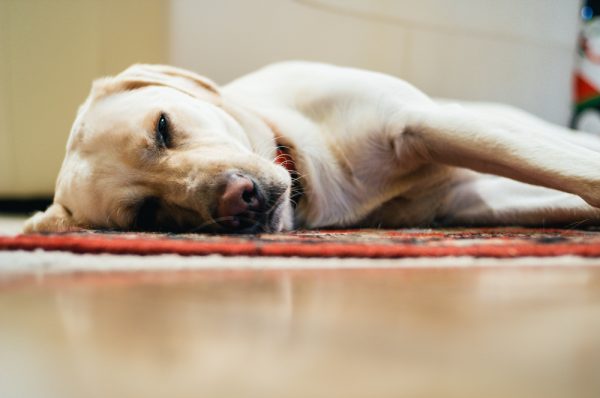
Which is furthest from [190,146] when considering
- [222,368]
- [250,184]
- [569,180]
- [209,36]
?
[209,36]

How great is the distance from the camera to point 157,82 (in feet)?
5.48

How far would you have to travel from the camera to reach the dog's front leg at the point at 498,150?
131 cm

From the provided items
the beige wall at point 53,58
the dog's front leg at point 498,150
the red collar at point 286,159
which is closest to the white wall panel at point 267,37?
the beige wall at point 53,58

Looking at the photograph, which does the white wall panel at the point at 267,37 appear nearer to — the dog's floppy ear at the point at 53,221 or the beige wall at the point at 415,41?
the beige wall at the point at 415,41

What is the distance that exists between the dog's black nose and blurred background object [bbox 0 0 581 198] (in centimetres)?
136

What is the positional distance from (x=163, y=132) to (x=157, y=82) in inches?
11.0

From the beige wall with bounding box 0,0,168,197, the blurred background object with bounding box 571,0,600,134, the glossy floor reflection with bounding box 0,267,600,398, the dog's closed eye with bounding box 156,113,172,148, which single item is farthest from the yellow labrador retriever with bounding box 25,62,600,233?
the blurred background object with bounding box 571,0,600,134

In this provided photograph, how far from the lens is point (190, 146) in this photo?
1.43m

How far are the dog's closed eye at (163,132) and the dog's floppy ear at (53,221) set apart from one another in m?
0.35

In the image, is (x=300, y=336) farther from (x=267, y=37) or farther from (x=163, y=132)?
(x=267, y=37)

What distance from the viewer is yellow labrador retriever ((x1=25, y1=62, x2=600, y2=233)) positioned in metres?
1.33

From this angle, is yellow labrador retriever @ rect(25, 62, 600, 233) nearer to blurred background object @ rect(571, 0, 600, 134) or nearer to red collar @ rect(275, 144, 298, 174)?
red collar @ rect(275, 144, 298, 174)

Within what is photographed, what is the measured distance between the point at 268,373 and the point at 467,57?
3355 mm

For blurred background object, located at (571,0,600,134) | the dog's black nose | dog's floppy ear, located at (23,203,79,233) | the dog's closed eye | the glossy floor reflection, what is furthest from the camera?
blurred background object, located at (571,0,600,134)
